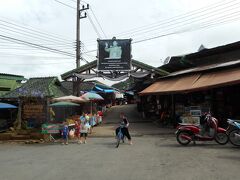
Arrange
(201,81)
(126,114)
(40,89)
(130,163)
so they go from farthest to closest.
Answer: (126,114) → (40,89) → (201,81) → (130,163)

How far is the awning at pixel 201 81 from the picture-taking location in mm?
18100

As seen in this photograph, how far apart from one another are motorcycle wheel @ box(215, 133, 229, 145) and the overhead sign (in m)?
12.8

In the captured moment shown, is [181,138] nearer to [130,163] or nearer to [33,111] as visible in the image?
[130,163]

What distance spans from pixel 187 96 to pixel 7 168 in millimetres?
16006

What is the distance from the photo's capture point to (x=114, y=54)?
2719 centimetres

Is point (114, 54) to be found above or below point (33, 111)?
above

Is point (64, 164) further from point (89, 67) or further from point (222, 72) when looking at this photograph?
point (89, 67)

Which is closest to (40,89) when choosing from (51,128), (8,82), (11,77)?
(51,128)

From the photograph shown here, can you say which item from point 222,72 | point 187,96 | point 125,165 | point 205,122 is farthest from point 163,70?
point 125,165

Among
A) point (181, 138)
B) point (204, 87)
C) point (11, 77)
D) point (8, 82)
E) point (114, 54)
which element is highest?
point (114, 54)

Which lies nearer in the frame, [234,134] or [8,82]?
[234,134]

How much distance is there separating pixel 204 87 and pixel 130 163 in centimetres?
890

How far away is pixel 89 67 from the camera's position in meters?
27.9

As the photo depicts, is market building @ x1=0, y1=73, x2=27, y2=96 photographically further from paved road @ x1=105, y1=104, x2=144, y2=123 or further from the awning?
the awning
